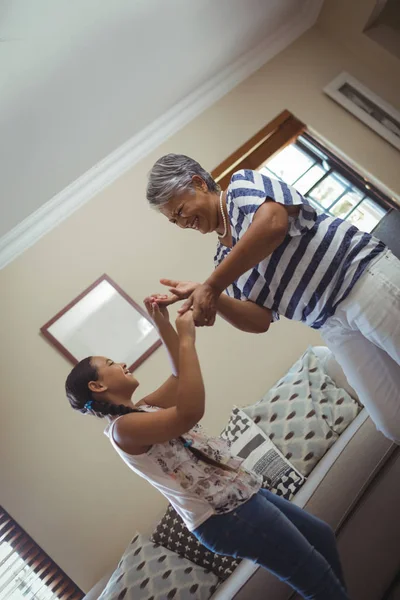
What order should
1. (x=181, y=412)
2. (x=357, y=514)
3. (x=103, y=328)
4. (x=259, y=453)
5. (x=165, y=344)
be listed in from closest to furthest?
(x=181, y=412) → (x=165, y=344) → (x=357, y=514) → (x=259, y=453) → (x=103, y=328)

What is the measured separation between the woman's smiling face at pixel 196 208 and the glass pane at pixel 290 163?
176 centimetres

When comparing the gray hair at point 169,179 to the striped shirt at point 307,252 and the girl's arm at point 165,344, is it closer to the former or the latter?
the striped shirt at point 307,252

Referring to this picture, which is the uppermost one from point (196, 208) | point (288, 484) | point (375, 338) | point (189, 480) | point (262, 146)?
point (262, 146)

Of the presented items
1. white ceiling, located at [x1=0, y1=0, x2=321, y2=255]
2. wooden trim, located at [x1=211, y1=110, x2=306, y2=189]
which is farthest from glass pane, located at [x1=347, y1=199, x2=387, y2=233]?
white ceiling, located at [x1=0, y1=0, x2=321, y2=255]

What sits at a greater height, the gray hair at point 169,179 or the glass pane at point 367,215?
the gray hair at point 169,179

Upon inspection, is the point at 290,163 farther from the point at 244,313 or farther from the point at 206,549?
the point at 206,549

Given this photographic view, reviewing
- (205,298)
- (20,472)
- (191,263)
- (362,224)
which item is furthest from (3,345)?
(362,224)

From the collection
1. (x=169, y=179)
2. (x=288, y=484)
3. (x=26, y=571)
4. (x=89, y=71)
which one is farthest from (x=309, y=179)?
(x=26, y=571)

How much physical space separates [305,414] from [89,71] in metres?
1.75

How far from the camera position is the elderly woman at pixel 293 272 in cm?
136

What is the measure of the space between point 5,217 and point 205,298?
142cm

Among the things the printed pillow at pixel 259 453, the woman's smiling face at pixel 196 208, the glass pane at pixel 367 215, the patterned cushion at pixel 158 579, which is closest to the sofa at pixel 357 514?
the patterned cushion at pixel 158 579

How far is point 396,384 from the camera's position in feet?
4.98

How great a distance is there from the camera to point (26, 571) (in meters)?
2.34
